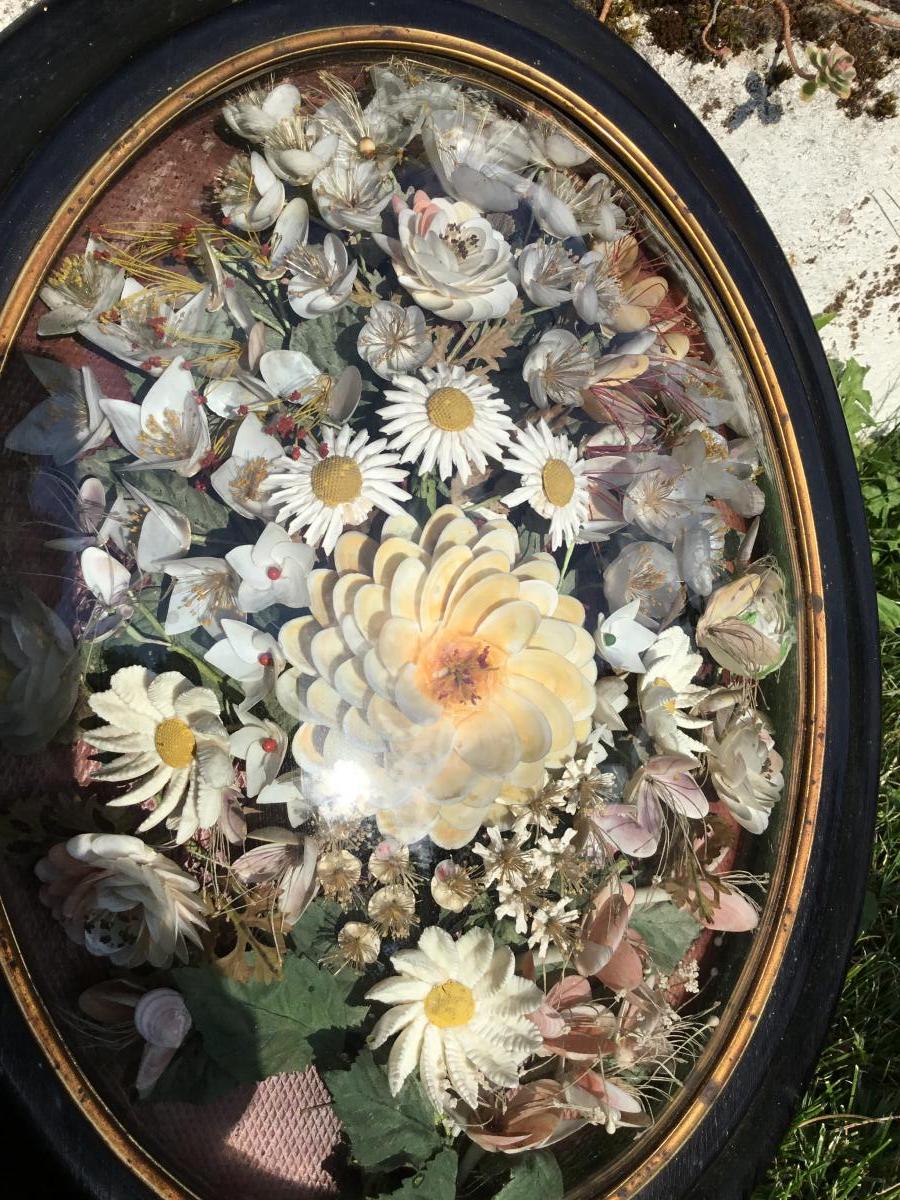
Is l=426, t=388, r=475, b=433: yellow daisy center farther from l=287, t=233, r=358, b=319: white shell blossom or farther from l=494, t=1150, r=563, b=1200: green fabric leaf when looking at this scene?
l=494, t=1150, r=563, b=1200: green fabric leaf

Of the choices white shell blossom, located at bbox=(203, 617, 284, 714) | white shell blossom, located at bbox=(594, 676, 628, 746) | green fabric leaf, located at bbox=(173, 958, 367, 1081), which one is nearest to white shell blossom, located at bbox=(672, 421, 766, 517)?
white shell blossom, located at bbox=(594, 676, 628, 746)

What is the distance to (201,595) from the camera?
31.3 inches

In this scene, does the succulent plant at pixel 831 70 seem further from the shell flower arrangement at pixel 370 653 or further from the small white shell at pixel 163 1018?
the small white shell at pixel 163 1018

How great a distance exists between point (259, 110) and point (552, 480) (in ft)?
1.34

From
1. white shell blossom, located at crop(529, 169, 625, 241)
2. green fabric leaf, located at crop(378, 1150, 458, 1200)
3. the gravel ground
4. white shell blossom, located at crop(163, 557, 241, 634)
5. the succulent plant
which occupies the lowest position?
green fabric leaf, located at crop(378, 1150, 458, 1200)

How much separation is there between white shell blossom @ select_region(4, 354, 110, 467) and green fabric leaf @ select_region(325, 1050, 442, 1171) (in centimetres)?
53

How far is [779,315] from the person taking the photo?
1138 millimetres

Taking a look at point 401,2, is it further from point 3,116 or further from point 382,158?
point 3,116

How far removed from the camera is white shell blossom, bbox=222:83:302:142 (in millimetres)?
885

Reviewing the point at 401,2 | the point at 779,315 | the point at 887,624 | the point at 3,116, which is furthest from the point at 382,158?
the point at 887,624

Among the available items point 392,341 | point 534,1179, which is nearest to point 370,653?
point 392,341

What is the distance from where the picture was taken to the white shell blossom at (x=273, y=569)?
799 millimetres

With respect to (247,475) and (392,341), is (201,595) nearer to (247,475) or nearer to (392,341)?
(247,475)

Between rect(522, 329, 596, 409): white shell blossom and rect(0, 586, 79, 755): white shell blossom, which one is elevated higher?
rect(522, 329, 596, 409): white shell blossom
